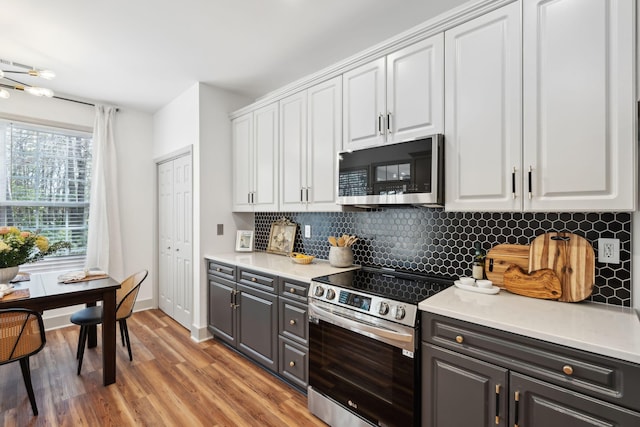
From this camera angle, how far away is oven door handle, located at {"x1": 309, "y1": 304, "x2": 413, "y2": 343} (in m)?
1.65

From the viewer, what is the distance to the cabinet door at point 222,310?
2.97 metres

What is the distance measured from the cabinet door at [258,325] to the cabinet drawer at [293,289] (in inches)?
4.9

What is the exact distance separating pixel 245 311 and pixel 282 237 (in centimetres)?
89

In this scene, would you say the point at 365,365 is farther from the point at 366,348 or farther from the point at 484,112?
the point at 484,112

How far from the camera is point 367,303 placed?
1.80m

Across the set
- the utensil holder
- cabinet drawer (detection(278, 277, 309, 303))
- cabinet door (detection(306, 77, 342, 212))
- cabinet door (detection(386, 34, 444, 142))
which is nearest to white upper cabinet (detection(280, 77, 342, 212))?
cabinet door (detection(306, 77, 342, 212))

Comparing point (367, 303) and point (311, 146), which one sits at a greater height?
point (311, 146)

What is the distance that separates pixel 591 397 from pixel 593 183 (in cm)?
89

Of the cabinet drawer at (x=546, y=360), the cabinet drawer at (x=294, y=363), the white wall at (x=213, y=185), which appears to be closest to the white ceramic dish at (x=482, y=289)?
the cabinet drawer at (x=546, y=360)

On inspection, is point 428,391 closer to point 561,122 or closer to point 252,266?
point 561,122

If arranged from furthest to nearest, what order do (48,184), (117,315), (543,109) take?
(48,184), (117,315), (543,109)

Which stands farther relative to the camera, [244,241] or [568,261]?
[244,241]

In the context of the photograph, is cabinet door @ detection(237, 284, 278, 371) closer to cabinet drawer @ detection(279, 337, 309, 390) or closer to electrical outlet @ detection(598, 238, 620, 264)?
cabinet drawer @ detection(279, 337, 309, 390)

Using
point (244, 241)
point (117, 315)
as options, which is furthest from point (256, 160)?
point (117, 315)
